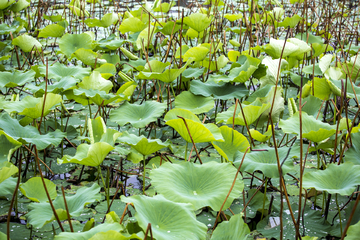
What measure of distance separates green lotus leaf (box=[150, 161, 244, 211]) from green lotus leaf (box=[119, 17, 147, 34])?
173cm

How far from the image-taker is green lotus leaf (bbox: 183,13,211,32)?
2.31 meters

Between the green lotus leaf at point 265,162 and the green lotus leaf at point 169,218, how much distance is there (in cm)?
29

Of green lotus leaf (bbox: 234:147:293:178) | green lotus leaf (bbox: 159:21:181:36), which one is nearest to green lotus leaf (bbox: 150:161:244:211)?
green lotus leaf (bbox: 234:147:293:178)

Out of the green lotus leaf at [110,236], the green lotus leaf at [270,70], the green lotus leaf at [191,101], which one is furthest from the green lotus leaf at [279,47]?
the green lotus leaf at [110,236]

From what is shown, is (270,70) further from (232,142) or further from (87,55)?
(87,55)

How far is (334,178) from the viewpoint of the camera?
3.55ft

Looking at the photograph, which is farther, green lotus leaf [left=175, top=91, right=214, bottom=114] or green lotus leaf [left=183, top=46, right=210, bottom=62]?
green lotus leaf [left=183, top=46, right=210, bottom=62]

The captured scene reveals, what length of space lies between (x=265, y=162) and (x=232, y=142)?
0.59ft

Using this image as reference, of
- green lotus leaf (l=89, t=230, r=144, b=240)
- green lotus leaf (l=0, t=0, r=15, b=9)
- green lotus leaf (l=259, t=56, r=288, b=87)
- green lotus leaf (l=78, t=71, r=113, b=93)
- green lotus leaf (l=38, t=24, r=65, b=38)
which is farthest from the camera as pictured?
green lotus leaf (l=0, t=0, r=15, b=9)

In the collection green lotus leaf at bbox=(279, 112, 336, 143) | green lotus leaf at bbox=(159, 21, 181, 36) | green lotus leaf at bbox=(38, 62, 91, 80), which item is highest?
green lotus leaf at bbox=(159, 21, 181, 36)

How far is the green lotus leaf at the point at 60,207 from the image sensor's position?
3.22ft

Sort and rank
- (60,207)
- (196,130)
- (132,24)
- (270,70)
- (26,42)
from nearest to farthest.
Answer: (60,207) < (196,130) < (270,70) < (26,42) < (132,24)

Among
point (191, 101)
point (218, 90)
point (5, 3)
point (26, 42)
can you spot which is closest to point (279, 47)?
point (218, 90)

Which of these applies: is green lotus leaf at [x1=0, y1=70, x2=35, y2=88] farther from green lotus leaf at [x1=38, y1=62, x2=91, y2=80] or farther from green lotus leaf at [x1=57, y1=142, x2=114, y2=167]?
green lotus leaf at [x1=57, y1=142, x2=114, y2=167]
